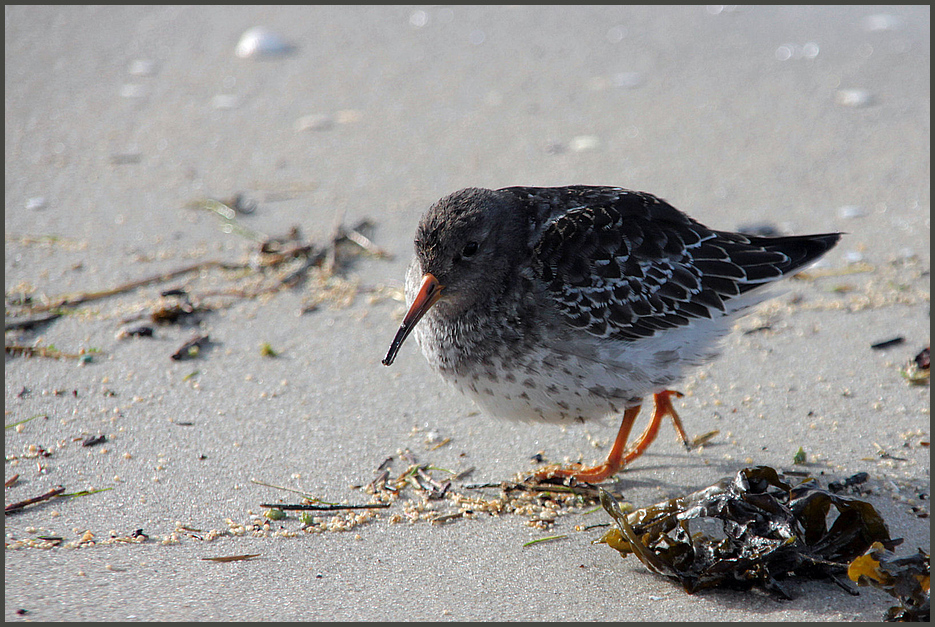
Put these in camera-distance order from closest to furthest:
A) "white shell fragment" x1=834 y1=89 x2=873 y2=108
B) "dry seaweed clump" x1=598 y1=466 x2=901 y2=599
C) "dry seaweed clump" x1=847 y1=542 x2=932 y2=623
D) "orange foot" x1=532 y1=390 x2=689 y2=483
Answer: "dry seaweed clump" x1=847 y1=542 x2=932 y2=623 → "dry seaweed clump" x1=598 y1=466 x2=901 y2=599 → "orange foot" x1=532 y1=390 x2=689 y2=483 → "white shell fragment" x1=834 y1=89 x2=873 y2=108

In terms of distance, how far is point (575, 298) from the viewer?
14.2ft

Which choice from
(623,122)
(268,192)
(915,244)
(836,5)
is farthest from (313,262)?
(836,5)

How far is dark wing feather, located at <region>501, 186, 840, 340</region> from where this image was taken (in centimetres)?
438

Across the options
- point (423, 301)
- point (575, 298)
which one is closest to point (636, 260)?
point (575, 298)

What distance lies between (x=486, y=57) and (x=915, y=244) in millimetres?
4499

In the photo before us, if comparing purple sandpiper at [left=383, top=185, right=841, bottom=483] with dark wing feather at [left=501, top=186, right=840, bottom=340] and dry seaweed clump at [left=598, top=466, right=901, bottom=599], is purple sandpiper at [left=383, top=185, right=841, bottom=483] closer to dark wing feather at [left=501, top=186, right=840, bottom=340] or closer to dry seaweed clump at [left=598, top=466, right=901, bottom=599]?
dark wing feather at [left=501, top=186, right=840, bottom=340]

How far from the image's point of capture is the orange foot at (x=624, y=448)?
4.35 metres

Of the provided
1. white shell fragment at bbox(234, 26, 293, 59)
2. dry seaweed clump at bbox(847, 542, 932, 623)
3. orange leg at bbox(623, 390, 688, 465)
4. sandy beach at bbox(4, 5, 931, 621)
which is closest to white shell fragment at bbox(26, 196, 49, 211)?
→ sandy beach at bbox(4, 5, 931, 621)

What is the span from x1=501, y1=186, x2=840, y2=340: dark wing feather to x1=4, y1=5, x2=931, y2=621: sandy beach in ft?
2.26

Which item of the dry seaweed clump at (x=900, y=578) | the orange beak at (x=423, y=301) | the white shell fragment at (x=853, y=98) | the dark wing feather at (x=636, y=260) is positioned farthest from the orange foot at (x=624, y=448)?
the white shell fragment at (x=853, y=98)

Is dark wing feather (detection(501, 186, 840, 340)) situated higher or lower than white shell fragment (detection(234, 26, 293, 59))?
higher

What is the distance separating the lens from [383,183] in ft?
23.4

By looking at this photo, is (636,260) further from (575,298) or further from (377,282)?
(377,282)

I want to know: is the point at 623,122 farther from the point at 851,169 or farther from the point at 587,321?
the point at 587,321
